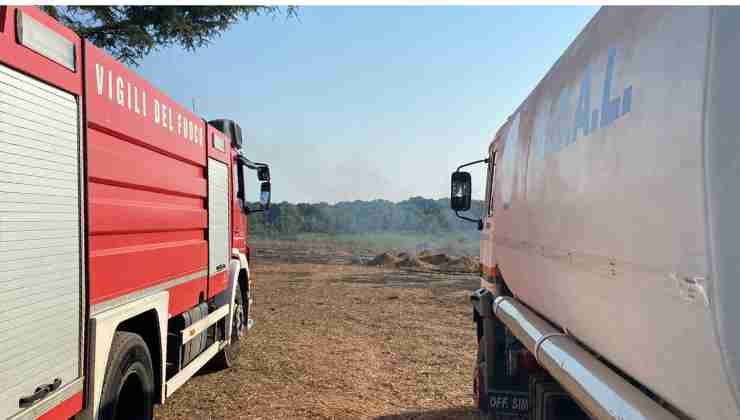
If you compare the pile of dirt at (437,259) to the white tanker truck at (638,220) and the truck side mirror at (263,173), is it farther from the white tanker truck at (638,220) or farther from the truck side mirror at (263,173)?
the white tanker truck at (638,220)

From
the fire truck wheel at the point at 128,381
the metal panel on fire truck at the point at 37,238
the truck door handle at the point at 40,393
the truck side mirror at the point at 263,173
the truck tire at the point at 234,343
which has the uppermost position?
the truck side mirror at the point at 263,173

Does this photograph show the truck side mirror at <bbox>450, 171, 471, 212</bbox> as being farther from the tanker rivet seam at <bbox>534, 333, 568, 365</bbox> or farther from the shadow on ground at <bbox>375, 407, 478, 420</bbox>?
the tanker rivet seam at <bbox>534, 333, 568, 365</bbox>

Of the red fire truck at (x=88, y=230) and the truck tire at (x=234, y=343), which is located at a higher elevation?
the red fire truck at (x=88, y=230)

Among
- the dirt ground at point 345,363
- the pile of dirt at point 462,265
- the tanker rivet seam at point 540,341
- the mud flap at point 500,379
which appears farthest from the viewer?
the pile of dirt at point 462,265

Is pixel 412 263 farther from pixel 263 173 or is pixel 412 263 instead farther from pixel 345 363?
pixel 263 173

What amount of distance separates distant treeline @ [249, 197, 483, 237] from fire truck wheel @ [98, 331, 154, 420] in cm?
5101

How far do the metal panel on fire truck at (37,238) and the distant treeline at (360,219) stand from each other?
5216cm

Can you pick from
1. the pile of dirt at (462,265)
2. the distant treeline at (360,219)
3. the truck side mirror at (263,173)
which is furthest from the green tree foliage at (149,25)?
the distant treeline at (360,219)

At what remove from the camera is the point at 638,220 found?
2.02 m

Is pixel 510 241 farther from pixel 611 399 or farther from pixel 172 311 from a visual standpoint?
pixel 172 311

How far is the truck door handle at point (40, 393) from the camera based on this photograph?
279 cm

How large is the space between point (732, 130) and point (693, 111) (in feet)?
0.48

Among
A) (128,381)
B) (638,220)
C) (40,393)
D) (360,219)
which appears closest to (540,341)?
(638,220)

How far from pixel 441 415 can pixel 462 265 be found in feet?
70.6
